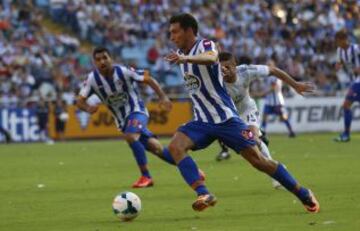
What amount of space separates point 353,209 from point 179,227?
2338 millimetres

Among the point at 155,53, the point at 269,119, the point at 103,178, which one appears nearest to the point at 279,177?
Answer: the point at 103,178

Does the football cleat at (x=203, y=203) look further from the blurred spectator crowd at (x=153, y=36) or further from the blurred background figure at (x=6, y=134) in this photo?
the blurred spectator crowd at (x=153, y=36)

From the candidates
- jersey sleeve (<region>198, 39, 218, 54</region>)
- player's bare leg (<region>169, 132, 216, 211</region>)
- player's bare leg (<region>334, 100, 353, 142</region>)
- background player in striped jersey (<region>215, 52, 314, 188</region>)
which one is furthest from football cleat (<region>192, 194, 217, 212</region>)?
player's bare leg (<region>334, 100, 353, 142</region>)

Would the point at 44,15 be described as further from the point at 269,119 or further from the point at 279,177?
the point at 279,177

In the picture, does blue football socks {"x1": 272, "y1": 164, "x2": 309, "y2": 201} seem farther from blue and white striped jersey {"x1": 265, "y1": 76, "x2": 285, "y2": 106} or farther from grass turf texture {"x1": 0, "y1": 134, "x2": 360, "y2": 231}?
blue and white striped jersey {"x1": 265, "y1": 76, "x2": 285, "y2": 106}

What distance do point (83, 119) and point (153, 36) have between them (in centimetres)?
676

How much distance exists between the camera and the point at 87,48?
39.3 metres

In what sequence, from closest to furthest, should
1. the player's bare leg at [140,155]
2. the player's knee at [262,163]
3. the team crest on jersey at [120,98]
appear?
the player's knee at [262,163], the player's bare leg at [140,155], the team crest on jersey at [120,98]

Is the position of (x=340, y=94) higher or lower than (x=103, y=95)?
lower

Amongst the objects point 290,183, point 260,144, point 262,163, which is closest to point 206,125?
point 262,163

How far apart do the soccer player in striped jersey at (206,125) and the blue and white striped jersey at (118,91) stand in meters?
4.92

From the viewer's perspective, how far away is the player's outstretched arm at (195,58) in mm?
10980

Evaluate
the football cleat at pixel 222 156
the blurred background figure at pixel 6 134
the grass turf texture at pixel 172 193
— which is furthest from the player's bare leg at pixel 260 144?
the blurred background figure at pixel 6 134

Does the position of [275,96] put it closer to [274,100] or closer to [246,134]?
A: [274,100]
